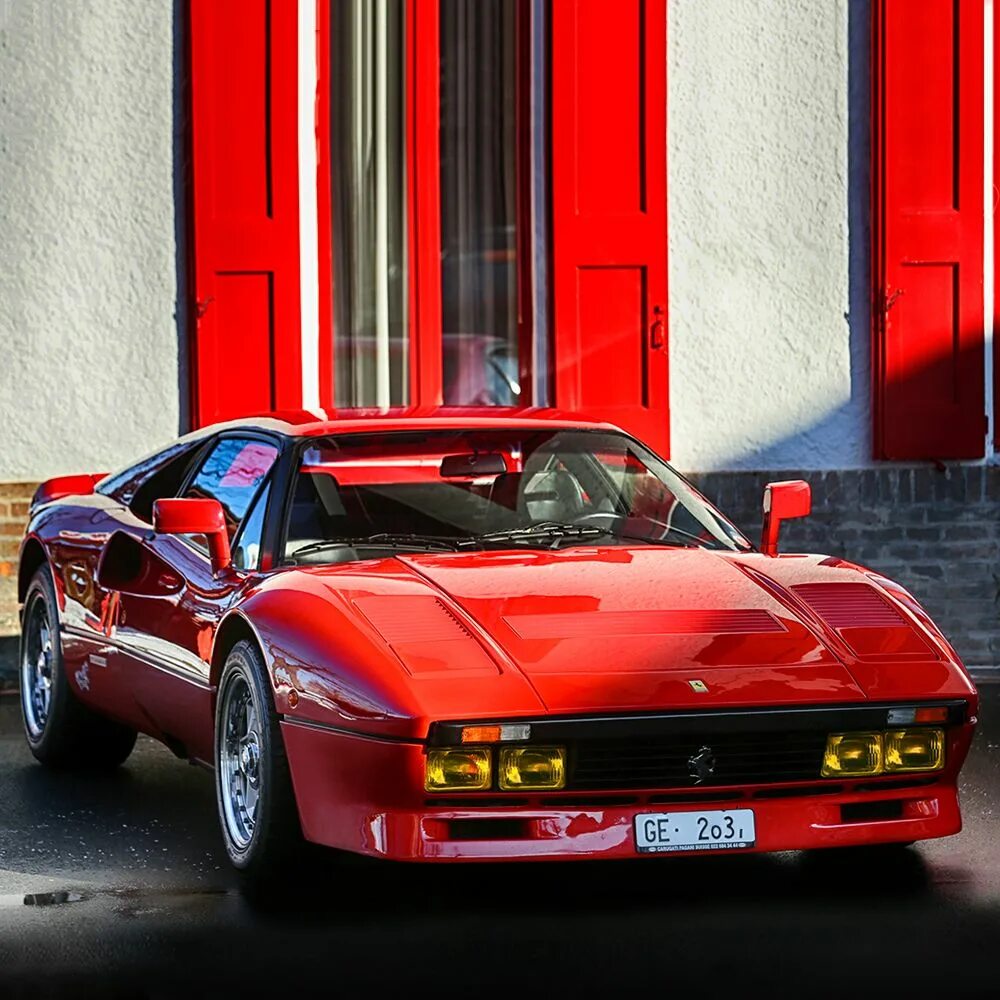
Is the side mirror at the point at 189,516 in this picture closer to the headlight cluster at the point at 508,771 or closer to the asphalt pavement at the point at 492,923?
the asphalt pavement at the point at 492,923

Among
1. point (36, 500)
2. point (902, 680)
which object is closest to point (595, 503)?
point (902, 680)

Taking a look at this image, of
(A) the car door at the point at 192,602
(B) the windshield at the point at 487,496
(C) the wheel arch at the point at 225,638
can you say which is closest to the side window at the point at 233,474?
(A) the car door at the point at 192,602

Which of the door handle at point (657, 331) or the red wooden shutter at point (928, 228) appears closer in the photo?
the red wooden shutter at point (928, 228)

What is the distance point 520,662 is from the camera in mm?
5480

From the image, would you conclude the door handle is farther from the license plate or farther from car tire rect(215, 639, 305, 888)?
the license plate

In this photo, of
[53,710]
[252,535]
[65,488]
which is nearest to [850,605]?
[252,535]

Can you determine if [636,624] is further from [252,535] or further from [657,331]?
[657,331]

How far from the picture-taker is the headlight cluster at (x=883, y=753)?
220 inches

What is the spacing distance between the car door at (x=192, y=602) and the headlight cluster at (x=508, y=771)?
126cm

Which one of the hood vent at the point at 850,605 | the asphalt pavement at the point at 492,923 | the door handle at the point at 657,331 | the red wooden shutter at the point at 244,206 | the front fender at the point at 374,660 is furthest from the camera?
the door handle at the point at 657,331

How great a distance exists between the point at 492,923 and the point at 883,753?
1.02 metres

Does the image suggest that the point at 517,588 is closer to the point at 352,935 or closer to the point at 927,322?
the point at 352,935

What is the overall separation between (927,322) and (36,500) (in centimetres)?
489

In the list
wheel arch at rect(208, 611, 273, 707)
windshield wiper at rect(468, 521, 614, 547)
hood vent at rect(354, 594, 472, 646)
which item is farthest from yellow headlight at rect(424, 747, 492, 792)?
windshield wiper at rect(468, 521, 614, 547)
